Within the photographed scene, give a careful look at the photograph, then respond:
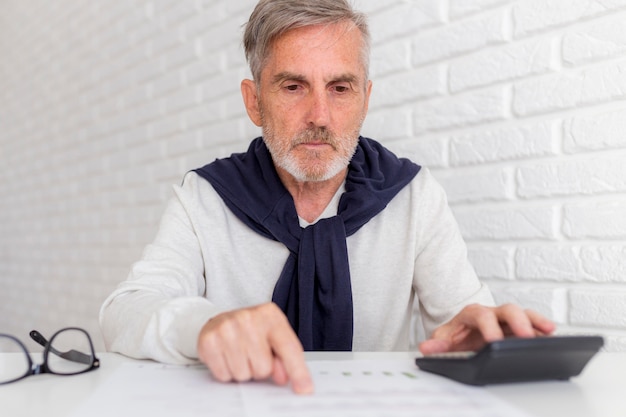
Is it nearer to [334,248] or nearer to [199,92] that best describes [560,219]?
Answer: [334,248]

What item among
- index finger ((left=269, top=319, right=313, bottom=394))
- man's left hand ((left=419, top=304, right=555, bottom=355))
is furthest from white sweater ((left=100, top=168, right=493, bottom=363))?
index finger ((left=269, top=319, right=313, bottom=394))

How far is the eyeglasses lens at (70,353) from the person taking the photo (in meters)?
0.79

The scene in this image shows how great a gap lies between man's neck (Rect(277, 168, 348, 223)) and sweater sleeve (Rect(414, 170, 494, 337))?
0.64 ft

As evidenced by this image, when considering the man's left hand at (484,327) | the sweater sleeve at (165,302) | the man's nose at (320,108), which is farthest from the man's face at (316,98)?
the man's left hand at (484,327)

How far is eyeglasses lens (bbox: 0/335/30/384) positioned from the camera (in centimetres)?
75

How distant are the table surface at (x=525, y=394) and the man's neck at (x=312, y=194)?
2.23ft

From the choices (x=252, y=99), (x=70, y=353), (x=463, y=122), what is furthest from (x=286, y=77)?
(x=70, y=353)

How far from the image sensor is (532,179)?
129 centimetres

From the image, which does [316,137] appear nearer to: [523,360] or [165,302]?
[165,302]

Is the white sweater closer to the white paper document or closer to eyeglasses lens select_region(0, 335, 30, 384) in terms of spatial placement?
eyeglasses lens select_region(0, 335, 30, 384)

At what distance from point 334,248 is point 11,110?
298 centimetres

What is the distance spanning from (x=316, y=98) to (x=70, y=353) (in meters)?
0.70

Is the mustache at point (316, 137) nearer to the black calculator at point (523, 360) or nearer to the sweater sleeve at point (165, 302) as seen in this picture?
the sweater sleeve at point (165, 302)

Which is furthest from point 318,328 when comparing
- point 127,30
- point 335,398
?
point 127,30
